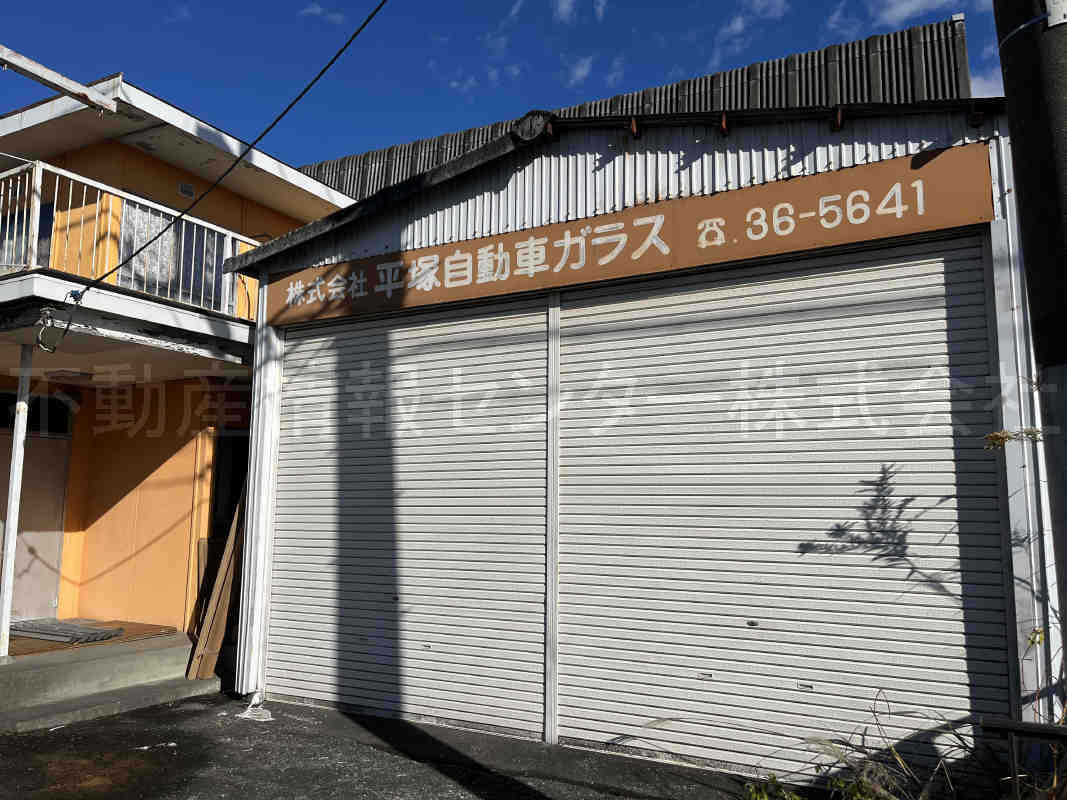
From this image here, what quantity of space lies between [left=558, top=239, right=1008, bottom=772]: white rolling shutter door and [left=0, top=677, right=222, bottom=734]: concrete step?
415 cm

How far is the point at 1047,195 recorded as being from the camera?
8.74ft

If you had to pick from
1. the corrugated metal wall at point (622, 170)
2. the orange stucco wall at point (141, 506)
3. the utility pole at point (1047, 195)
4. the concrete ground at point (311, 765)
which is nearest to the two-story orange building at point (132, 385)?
the orange stucco wall at point (141, 506)

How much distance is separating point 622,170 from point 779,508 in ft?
10.1

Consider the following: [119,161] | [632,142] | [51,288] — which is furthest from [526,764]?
[119,161]

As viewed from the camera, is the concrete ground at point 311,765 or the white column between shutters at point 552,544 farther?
the white column between shutters at point 552,544

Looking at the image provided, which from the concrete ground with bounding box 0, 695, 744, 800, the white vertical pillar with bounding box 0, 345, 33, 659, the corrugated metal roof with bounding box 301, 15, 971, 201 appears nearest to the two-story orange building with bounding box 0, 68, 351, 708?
the white vertical pillar with bounding box 0, 345, 33, 659

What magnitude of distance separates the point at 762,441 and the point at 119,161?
27.8 ft

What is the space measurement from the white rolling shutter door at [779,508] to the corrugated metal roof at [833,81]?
2280 millimetres

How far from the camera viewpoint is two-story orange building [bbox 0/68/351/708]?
31.1 feet

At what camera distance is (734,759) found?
6023mm

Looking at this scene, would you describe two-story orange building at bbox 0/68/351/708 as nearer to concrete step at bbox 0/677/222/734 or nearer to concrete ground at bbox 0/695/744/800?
concrete step at bbox 0/677/222/734

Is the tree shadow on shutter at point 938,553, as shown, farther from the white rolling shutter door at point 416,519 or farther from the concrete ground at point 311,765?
the white rolling shutter door at point 416,519

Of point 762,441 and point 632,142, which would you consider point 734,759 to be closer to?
point 762,441

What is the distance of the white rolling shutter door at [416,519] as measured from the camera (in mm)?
7129
